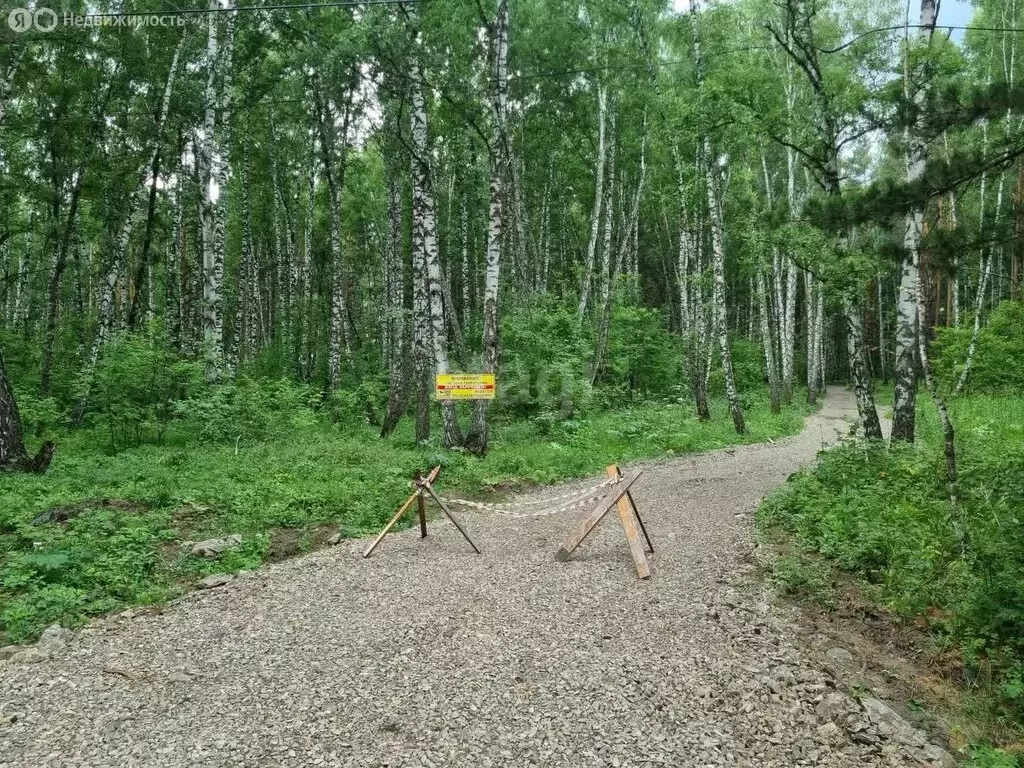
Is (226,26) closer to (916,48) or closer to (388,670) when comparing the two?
(916,48)

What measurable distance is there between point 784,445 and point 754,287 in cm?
2198

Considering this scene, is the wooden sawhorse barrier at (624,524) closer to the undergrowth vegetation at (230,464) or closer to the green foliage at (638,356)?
the undergrowth vegetation at (230,464)

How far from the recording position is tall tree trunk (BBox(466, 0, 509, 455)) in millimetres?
11461

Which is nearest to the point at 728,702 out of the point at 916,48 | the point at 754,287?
the point at 916,48

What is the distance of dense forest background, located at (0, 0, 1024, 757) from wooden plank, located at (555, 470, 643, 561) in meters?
2.10

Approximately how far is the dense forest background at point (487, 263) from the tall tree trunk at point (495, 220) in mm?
71

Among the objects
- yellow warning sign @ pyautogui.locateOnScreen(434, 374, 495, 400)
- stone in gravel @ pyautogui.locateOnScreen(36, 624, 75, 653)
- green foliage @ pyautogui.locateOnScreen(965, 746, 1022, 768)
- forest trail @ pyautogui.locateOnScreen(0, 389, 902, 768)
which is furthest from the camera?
yellow warning sign @ pyautogui.locateOnScreen(434, 374, 495, 400)

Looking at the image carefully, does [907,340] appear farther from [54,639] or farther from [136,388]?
[136,388]


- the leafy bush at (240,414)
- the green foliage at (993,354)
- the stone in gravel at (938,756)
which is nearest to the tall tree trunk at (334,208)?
the leafy bush at (240,414)

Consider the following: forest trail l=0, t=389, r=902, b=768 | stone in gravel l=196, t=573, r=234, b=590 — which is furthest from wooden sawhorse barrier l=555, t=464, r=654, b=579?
stone in gravel l=196, t=573, r=234, b=590

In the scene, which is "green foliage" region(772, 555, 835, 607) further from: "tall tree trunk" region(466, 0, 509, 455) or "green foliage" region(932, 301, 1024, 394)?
"green foliage" region(932, 301, 1024, 394)

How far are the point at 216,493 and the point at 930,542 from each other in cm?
820
